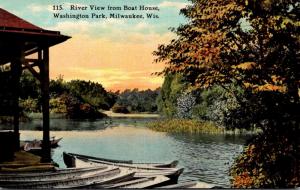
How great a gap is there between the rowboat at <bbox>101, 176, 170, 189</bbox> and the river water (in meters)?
8.20

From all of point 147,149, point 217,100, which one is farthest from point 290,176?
point 217,100

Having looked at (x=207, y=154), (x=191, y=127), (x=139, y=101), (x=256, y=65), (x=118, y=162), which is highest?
(x=139, y=101)

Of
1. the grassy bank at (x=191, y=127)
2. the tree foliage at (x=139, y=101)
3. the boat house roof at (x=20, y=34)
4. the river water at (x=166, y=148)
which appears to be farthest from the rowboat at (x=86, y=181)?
the tree foliage at (x=139, y=101)

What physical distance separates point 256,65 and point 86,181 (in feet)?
24.6

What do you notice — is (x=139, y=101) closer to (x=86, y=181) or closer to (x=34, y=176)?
(x=86, y=181)

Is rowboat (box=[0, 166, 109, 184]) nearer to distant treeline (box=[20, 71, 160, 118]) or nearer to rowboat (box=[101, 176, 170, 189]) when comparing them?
rowboat (box=[101, 176, 170, 189])

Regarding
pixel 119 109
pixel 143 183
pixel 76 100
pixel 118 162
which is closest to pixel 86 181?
pixel 143 183

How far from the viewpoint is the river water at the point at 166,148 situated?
3353 centimetres

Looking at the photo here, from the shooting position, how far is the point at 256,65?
56.9 feet

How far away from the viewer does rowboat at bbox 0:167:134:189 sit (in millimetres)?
18078

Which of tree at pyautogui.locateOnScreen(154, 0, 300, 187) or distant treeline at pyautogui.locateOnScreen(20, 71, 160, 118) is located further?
distant treeline at pyautogui.locateOnScreen(20, 71, 160, 118)

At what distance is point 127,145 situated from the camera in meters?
46.3

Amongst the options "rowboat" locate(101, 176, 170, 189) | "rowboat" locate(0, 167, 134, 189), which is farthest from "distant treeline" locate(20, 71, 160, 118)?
"rowboat" locate(101, 176, 170, 189)

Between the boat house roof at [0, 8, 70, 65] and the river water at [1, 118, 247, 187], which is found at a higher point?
the boat house roof at [0, 8, 70, 65]
